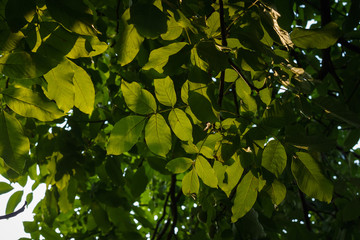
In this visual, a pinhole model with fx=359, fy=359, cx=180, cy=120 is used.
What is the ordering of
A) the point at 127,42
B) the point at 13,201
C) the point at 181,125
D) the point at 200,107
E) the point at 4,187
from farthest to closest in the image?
the point at 13,201, the point at 4,187, the point at 181,125, the point at 200,107, the point at 127,42

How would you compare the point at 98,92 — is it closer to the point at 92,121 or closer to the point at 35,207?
the point at 92,121

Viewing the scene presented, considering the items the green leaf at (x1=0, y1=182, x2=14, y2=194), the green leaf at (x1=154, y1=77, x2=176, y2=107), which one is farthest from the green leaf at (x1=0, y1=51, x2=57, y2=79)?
the green leaf at (x1=0, y1=182, x2=14, y2=194)

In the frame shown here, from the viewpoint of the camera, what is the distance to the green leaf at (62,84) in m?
1.02

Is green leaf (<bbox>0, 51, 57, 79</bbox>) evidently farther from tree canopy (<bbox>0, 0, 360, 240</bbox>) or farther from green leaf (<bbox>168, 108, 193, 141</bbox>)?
green leaf (<bbox>168, 108, 193, 141</bbox>)

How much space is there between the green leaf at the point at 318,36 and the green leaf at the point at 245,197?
1.62 ft

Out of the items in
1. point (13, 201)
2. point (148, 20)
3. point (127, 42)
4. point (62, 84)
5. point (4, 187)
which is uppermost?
point (148, 20)

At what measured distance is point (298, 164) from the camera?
119 centimetres

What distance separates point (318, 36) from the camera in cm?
112

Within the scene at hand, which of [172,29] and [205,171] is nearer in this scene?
[172,29]

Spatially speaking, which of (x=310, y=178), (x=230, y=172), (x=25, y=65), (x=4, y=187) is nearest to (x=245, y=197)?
(x=230, y=172)

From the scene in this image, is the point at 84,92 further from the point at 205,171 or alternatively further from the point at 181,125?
the point at 205,171

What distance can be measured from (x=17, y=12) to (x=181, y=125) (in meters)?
0.59

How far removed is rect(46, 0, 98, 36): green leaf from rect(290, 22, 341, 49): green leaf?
647 millimetres

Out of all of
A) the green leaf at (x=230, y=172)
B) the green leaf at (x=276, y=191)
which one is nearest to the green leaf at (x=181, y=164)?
the green leaf at (x=230, y=172)
